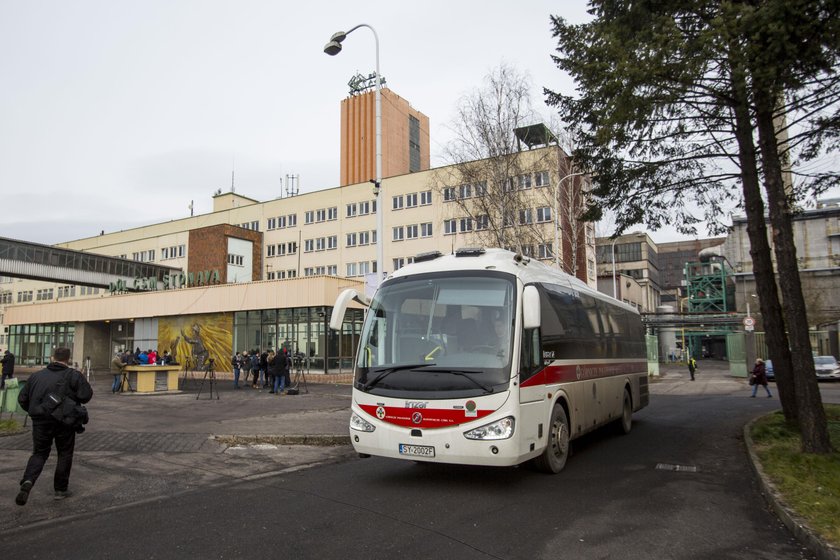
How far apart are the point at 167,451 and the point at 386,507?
17.8 feet

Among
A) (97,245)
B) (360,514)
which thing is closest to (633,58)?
(360,514)

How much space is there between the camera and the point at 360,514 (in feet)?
20.5

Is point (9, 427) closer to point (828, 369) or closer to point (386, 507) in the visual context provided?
point (386, 507)

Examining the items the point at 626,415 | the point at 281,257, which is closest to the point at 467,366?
the point at 626,415

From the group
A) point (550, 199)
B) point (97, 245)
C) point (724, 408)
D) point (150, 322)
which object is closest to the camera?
point (724, 408)

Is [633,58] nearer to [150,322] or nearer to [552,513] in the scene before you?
[552,513]

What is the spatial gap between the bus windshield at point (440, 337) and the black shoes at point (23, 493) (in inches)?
151

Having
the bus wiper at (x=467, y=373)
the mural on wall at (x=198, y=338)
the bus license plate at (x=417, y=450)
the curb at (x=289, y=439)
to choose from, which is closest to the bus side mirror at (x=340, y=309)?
the bus wiper at (x=467, y=373)

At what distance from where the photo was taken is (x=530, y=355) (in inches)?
298

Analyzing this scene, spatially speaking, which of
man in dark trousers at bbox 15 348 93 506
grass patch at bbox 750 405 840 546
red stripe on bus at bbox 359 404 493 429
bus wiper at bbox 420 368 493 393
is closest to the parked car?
grass patch at bbox 750 405 840 546

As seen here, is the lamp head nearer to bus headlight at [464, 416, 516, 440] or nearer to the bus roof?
the bus roof

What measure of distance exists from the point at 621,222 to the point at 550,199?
14444 millimetres

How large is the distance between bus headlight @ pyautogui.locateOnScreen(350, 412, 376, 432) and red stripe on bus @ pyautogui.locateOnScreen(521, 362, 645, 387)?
201 cm

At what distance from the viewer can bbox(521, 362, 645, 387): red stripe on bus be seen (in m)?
7.73
